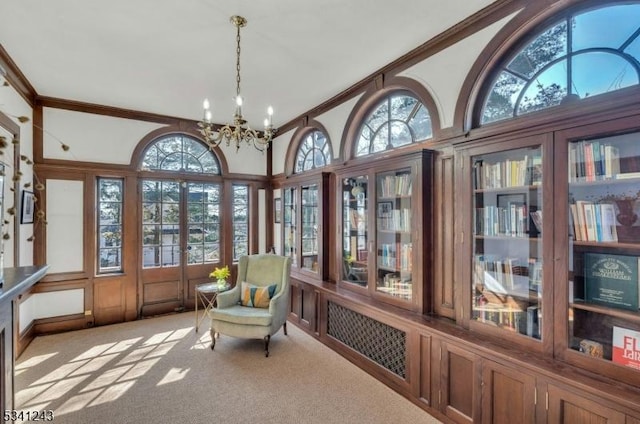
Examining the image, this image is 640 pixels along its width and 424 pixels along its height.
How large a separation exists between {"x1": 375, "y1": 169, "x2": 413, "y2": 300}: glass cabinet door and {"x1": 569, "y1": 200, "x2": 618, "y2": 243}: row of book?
48.3 inches

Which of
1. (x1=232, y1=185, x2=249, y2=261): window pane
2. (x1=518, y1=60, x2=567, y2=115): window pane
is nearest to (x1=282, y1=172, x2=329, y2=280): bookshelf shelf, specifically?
(x1=232, y1=185, x2=249, y2=261): window pane

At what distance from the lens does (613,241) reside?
1.79 m

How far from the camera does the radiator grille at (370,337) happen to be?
2.88 meters

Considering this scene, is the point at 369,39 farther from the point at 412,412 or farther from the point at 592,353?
the point at 412,412

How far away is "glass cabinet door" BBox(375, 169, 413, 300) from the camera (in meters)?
2.98

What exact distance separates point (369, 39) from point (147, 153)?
3.77m

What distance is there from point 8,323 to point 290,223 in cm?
369

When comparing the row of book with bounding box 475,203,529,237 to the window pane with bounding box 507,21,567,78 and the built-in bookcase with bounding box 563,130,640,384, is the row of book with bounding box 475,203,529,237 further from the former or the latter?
the window pane with bounding box 507,21,567,78

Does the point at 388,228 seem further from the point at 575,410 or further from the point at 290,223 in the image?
the point at 290,223

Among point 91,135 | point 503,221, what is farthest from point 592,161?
point 91,135

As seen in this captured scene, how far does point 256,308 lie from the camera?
3.92m

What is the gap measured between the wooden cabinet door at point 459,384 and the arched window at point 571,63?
1788 mm

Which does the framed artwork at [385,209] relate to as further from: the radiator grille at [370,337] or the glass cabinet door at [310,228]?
the glass cabinet door at [310,228]

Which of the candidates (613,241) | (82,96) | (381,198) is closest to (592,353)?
(613,241)
